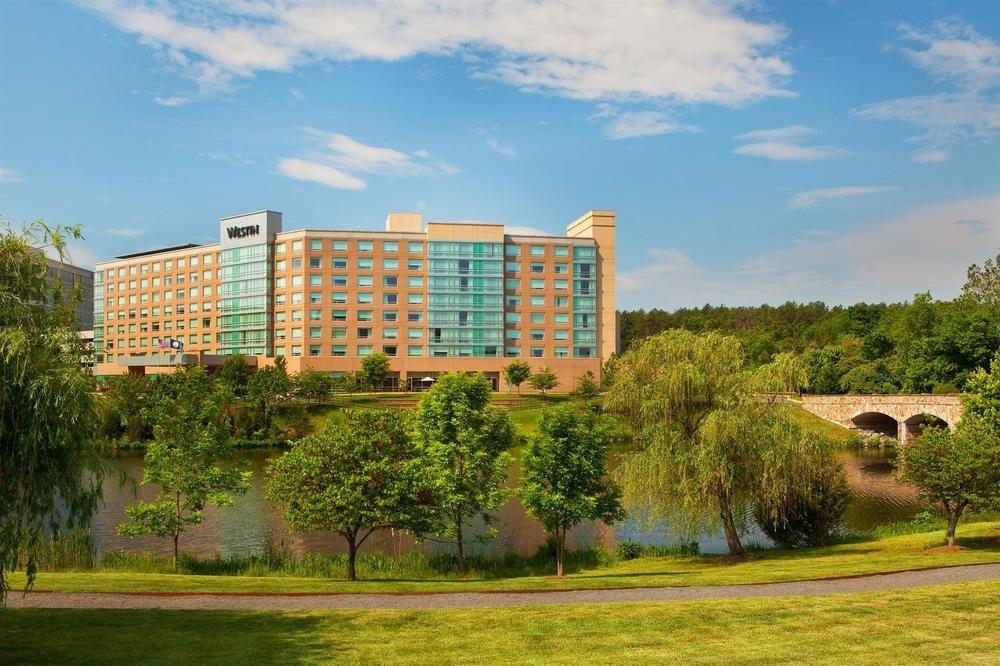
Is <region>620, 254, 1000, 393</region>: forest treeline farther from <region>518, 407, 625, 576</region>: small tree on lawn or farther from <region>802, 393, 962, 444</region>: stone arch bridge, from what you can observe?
<region>518, 407, 625, 576</region>: small tree on lawn

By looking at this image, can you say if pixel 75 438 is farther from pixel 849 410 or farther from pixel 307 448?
pixel 849 410

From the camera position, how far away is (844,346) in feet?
440

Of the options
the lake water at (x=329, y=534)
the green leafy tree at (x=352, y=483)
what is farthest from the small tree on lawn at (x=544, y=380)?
the green leafy tree at (x=352, y=483)

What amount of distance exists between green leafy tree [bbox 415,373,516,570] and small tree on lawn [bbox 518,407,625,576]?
6.38 ft

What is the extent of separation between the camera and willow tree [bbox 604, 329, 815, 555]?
33781 millimetres

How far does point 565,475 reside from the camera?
32312mm

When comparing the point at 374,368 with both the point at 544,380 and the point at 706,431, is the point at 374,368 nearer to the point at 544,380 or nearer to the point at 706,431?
the point at 544,380

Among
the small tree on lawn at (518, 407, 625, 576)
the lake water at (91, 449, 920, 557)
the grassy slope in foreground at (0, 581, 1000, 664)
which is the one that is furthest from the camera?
the lake water at (91, 449, 920, 557)

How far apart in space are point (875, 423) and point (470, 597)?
9857cm

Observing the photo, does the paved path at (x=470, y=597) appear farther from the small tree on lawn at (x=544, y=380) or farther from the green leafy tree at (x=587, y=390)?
the small tree on lawn at (x=544, y=380)

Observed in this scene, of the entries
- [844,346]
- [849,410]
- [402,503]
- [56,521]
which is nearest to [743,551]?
[402,503]

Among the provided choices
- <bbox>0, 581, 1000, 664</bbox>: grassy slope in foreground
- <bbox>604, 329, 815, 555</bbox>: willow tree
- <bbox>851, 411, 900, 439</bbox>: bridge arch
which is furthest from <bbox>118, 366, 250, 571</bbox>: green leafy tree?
<bbox>851, 411, 900, 439</bbox>: bridge arch

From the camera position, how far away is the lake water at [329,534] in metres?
39.8

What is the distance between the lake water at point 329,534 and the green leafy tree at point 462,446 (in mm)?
6134
